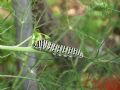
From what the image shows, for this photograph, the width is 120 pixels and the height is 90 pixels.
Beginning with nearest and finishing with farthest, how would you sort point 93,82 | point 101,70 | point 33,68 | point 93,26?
point 33,68 → point 93,82 → point 101,70 → point 93,26

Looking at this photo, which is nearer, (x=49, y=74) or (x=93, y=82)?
(x=49, y=74)

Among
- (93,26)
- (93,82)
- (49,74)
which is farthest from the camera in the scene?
(93,26)

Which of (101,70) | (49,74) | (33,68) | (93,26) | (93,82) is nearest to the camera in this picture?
(33,68)

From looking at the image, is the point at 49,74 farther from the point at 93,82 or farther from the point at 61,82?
the point at 93,82

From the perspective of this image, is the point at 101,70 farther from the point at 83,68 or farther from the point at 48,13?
the point at 48,13

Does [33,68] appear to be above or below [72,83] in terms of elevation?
above

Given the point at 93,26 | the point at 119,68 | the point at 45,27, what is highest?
the point at 45,27

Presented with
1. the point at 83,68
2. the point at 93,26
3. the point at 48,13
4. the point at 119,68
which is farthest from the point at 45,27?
the point at 93,26

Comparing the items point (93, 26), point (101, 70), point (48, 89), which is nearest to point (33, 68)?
point (48, 89)

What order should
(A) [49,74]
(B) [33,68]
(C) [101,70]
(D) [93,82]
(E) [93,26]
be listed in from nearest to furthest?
(B) [33,68]
(A) [49,74]
(D) [93,82]
(C) [101,70]
(E) [93,26]
